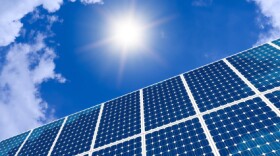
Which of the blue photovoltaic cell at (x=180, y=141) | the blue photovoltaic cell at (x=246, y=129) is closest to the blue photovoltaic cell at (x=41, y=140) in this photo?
the blue photovoltaic cell at (x=180, y=141)

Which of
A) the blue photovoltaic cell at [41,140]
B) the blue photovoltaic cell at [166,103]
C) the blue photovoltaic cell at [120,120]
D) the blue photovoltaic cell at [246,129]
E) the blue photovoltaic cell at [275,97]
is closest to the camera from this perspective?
the blue photovoltaic cell at [246,129]

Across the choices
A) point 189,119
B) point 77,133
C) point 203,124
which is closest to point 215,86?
point 189,119

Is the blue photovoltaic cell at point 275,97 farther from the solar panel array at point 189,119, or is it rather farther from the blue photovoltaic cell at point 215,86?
the blue photovoltaic cell at point 215,86

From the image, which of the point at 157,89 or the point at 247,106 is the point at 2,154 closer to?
Answer: the point at 157,89

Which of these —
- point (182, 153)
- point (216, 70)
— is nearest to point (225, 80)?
point (216, 70)

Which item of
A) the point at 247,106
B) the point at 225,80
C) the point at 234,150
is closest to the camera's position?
the point at 234,150

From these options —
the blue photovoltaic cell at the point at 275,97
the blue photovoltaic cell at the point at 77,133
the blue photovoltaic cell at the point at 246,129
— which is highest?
the blue photovoltaic cell at the point at 77,133

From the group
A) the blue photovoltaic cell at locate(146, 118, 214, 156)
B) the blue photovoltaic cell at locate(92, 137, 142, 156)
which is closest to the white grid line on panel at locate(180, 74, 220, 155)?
the blue photovoltaic cell at locate(146, 118, 214, 156)

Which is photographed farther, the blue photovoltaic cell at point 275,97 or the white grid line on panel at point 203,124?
the blue photovoltaic cell at point 275,97
